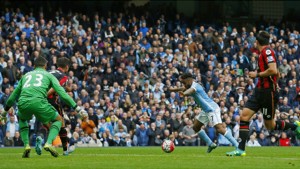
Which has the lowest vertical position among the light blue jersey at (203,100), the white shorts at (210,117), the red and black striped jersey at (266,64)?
the white shorts at (210,117)

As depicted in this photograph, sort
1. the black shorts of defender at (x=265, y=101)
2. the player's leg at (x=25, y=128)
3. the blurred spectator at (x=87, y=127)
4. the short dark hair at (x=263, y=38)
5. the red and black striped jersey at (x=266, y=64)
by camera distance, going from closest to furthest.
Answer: the player's leg at (x=25, y=128), the red and black striped jersey at (x=266, y=64), the black shorts of defender at (x=265, y=101), the short dark hair at (x=263, y=38), the blurred spectator at (x=87, y=127)

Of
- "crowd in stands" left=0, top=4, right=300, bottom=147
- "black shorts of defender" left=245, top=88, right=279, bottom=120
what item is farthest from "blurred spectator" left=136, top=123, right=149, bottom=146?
"black shorts of defender" left=245, top=88, right=279, bottom=120

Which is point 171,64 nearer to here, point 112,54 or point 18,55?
point 112,54

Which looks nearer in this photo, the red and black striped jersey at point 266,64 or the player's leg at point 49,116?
the player's leg at point 49,116

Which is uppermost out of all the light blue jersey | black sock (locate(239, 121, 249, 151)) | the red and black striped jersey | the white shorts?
the red and black striped jersey

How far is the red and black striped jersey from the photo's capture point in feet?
55.8

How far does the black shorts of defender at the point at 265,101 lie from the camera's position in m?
17.1

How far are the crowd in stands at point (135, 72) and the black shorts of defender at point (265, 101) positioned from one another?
546 inches

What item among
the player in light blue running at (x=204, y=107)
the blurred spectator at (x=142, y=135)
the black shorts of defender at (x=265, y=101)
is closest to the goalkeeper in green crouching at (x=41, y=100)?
the black shorts of defender at (x=265, y=101)

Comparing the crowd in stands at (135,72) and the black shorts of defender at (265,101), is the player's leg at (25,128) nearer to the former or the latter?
the black shorts of defender at (265,101)

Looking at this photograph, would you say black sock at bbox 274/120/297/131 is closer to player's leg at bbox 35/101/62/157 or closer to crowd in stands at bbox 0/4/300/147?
player's leg at bbox 35/101/62/157

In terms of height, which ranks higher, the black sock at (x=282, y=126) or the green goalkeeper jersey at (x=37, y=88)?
the green goalkeeper jersey at (x=37, y=88)

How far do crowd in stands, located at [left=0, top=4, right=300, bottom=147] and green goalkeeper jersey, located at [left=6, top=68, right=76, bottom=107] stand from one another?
1332cm

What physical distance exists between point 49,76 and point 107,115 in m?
15.7
